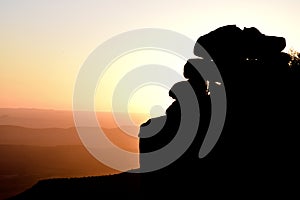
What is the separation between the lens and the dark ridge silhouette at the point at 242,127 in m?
34.8

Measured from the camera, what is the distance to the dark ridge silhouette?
1372 inches

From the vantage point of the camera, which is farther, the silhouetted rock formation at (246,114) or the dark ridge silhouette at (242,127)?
the silhouetted rock formation at (246,114)

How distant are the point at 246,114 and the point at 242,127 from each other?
1528 mm

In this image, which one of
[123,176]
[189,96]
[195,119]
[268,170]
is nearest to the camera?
[268,170]

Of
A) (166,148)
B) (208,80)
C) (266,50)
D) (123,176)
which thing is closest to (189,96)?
(208,80)

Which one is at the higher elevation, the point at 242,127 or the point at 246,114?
the point at 246,114

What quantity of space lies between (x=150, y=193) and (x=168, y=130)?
7875mm

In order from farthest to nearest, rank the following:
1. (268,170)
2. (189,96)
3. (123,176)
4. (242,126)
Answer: (123,176), (189,96), (242,126), (268,170)

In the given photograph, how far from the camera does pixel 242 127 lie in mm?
37500

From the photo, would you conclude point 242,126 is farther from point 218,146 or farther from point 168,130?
point 168,130

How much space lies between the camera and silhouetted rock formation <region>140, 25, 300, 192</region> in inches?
1391

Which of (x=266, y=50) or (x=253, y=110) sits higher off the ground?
(x=266, y=50)

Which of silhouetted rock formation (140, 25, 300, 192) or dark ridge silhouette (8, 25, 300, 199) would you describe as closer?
dark ridge silhouette (8, 25, 300, 199)

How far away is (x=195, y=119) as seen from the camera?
41844 mm
